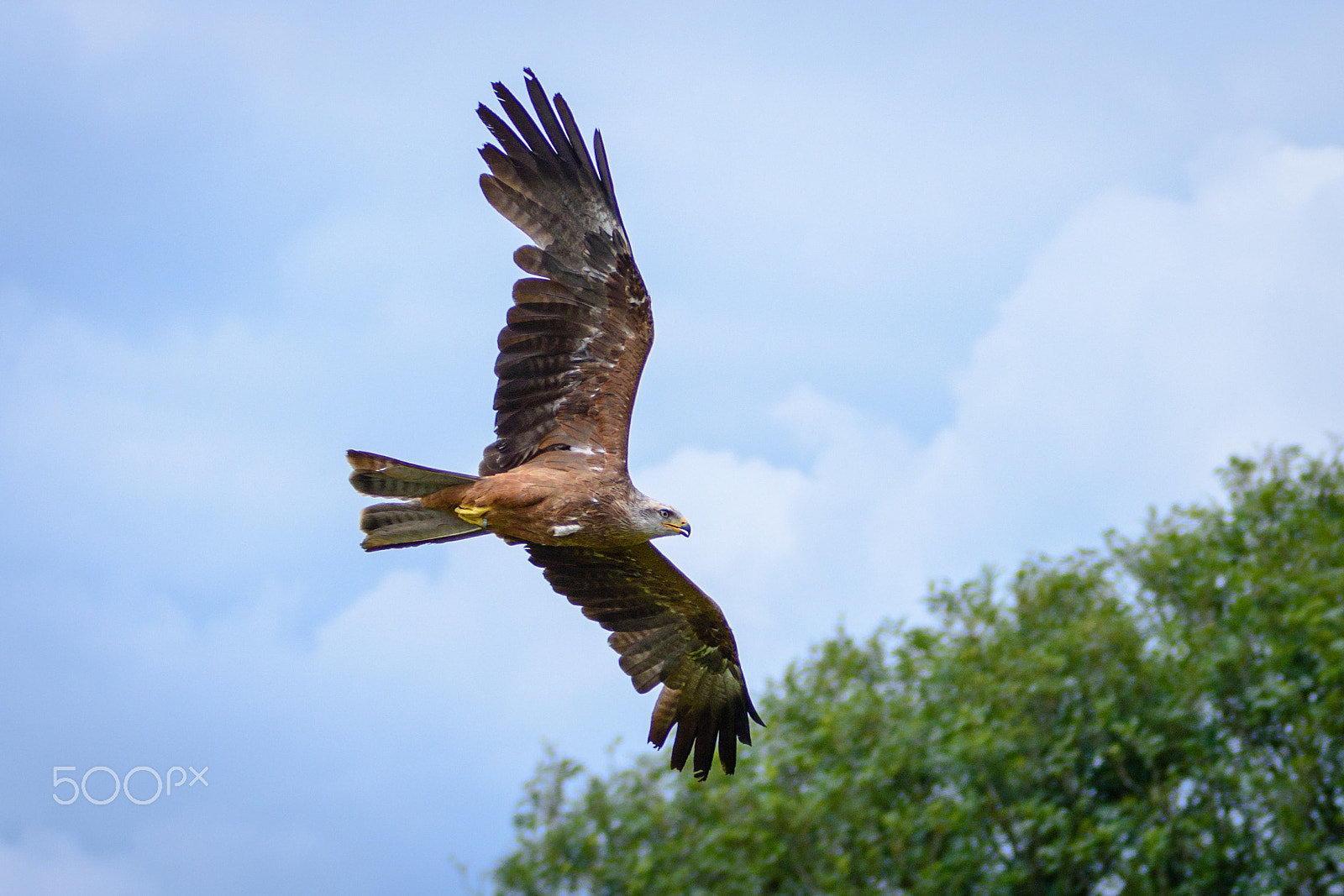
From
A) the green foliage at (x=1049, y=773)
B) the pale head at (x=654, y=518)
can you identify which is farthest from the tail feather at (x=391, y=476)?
the green foliage at (x=1049, y=773)

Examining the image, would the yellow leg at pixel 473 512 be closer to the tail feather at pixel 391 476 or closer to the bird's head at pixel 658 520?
the tail feather at pixel 391 476

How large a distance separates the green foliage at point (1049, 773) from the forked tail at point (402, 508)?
537 centimetres

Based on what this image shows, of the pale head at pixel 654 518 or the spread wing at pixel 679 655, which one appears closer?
the pale head at pixel 654 518

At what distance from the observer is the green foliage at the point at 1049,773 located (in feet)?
42.4

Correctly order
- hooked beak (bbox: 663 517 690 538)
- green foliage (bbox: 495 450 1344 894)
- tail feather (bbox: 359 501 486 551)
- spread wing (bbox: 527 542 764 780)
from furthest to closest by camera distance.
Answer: green foliage (bbox: 495 450 1344 894) < spread wing (bbox: 527 542 764 780) < tail feather (bbox: 359 501 486 551) < hooked beak (bbox: 663 517 690 538)

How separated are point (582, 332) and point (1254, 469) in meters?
9.28

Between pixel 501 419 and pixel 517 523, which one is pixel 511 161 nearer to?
pixel 501 419

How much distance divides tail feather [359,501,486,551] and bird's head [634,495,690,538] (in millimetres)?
975

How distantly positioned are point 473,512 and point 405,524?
0.54 metres

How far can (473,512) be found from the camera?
8.88m

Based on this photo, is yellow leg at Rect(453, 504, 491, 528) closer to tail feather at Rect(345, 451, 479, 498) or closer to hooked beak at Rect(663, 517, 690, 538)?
tail feather at Rect(345, 451, 479, 498)

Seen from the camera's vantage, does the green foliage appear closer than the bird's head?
No

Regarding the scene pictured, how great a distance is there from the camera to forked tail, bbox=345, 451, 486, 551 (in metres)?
8.97

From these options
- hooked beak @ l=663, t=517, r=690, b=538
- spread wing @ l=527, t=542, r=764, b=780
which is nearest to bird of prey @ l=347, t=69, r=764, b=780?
hooked beak @ l=663, t=517, r=690, b=538
